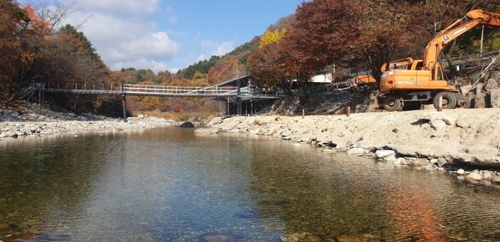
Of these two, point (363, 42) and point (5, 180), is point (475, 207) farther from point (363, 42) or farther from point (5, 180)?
point (363, 42)

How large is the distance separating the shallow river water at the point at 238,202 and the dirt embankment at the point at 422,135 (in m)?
1.43

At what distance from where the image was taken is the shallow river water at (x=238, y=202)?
269 inches

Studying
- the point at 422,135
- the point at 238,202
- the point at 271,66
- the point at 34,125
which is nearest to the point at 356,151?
the point at 422,135

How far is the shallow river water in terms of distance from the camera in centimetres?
683

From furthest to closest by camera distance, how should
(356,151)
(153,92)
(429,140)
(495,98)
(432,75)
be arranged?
(153,92)
(432,75)
(495,98)
(356,151)
(429,140)

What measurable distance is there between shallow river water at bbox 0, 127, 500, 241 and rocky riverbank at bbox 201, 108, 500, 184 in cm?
96

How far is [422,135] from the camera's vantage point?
51.6 ft

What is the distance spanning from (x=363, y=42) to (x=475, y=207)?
21.0 m

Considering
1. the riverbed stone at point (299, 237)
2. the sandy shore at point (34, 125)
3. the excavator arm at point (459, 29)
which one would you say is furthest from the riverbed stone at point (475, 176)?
the sandy shore at point (34, 125)

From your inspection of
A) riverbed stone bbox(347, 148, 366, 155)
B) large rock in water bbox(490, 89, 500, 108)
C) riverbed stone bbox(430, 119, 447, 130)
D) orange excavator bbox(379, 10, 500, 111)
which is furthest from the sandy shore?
large rock in water bbox(490, 89, 500, 108)

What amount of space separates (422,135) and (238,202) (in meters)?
10.4

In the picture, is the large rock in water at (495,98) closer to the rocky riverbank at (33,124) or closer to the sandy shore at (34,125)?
the sandy shore at (34,125)

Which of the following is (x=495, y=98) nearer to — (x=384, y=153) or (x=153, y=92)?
(x=384, y=153)

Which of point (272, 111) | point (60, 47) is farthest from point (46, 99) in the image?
point (272, 111)
